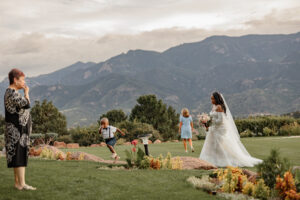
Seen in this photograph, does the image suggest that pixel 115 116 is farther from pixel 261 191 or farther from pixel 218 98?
pixel 261 191

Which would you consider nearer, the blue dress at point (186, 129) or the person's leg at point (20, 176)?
the person's leg at point (20, 176)

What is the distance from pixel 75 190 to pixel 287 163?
4.52 m

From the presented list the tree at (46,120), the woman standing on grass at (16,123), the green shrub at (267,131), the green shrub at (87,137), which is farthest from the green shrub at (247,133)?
the woman standing on grass at (16,123)

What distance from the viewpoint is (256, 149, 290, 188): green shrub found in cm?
738

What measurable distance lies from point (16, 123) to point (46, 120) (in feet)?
91.6

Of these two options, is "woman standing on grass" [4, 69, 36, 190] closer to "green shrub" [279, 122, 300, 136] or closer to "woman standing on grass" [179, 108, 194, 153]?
"woman standing on grass" [179, 108, 194, 153]

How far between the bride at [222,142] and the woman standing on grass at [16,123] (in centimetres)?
790

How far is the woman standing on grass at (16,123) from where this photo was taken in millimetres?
7035

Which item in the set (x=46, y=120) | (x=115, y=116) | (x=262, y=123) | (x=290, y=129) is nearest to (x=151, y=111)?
(x=115, y=116)

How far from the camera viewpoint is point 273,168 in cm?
741

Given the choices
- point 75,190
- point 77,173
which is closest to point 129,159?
point 77,173

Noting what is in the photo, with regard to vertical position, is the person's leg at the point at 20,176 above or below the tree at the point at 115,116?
below

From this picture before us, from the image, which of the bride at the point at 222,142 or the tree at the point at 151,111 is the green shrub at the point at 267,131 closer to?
the tree at the point at 151,111

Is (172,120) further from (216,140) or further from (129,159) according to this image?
(129,159)
